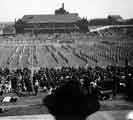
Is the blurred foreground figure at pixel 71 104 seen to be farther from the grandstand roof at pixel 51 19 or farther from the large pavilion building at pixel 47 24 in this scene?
the grandstand roof at pixel 51 19

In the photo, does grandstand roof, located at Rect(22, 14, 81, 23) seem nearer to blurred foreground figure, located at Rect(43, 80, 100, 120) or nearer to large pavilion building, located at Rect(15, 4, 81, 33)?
large pavilion building, located at Rect(15, 4, 81, 33)

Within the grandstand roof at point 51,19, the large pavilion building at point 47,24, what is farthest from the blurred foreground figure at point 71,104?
the grandstand roof at point 51,19

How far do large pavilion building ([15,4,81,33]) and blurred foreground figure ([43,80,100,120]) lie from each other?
2816 inches

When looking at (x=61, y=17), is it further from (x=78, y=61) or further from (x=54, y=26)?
(x=78, y=61)

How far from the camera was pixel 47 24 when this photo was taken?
261 ft

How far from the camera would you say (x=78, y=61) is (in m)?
28.2

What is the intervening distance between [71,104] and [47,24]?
7872 cm

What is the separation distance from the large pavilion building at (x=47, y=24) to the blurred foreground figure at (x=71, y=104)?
71.5 metres

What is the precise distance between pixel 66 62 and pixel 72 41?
59.5ft

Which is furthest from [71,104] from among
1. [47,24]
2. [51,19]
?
[51,19]

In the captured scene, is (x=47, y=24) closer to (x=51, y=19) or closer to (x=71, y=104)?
(x=51, y=19)

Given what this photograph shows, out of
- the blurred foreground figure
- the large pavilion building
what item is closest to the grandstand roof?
the large pavilion building

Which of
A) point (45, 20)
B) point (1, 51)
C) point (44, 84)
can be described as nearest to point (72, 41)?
point (1, 51)

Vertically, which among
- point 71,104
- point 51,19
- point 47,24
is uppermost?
point 51,19
